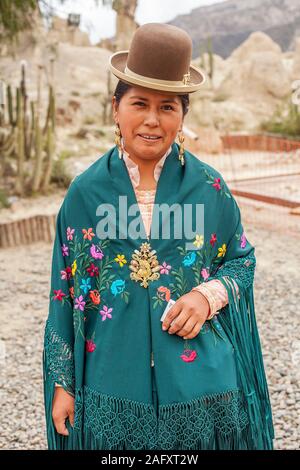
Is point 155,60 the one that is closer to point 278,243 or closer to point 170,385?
point 170,385

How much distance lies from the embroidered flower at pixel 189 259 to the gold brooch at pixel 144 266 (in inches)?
2.8

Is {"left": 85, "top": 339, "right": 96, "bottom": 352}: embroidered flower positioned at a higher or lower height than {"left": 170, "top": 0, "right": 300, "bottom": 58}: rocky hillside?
lower

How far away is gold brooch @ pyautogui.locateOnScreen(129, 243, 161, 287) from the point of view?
1.49 m

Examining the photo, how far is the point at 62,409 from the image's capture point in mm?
1565

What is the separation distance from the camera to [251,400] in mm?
1566

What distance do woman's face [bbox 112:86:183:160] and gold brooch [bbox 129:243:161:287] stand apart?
0.81 feet

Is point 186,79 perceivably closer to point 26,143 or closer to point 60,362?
point 60,362

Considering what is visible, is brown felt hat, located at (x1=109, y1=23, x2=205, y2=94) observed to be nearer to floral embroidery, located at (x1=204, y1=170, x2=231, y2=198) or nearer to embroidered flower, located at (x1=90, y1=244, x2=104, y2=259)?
floral embroidery, located at (x1=204, y1=170, x2=231, y2=198)

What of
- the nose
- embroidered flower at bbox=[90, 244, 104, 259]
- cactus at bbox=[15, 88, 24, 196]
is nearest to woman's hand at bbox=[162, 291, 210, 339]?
embroidered flower at bbox=[90, 244, 104, 259]

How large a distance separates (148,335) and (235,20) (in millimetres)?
52897

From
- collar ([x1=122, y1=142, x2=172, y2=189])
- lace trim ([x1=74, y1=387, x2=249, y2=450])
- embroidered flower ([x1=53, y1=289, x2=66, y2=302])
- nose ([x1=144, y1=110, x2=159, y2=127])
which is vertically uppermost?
nose ([x1=144, y1=110, x2=159, y2=127])

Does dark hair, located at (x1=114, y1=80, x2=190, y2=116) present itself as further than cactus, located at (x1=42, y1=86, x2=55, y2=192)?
No

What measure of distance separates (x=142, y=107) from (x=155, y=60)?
115 mm

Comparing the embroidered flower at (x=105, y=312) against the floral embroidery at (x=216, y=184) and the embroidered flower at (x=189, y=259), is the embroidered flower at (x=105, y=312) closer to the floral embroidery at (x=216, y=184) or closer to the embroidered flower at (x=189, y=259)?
the embroidered flower at (x=189, y=259)
